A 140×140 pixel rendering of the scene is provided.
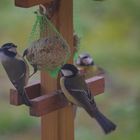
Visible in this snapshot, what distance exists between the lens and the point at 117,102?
314 cm

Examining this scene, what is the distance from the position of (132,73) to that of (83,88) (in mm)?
1552

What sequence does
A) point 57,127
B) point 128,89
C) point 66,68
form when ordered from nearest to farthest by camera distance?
1. point 66,68
2. point 57,127
3. point 128,89

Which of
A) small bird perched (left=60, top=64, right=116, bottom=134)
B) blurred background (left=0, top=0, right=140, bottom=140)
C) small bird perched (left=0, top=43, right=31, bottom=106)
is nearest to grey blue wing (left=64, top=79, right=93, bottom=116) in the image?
small bird perched (left=60, top=64, right=116, bottom=134)

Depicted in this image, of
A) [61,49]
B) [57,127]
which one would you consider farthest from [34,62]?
[57,127]

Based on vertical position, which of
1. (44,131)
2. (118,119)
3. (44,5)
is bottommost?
(118,119)

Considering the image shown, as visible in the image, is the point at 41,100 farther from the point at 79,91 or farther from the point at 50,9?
the point at 50,9

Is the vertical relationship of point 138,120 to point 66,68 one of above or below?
below

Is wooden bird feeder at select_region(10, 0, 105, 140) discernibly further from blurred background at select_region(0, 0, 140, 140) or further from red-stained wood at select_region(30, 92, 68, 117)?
blurred background at select_region(0, 0, 140, 140)

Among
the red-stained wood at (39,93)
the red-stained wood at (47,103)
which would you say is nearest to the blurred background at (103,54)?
the red-stained wood at (39,93)

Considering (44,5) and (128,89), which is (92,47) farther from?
(44,5)

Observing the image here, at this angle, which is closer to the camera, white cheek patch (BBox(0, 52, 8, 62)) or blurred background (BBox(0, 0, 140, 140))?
white cheek patch (BBox(0, 52, 8, 62))

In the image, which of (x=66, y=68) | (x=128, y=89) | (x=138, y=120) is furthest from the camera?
(x=128, y=89)

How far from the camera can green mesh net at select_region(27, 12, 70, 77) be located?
1.70 meters

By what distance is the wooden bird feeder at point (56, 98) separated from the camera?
1672 millimetres
